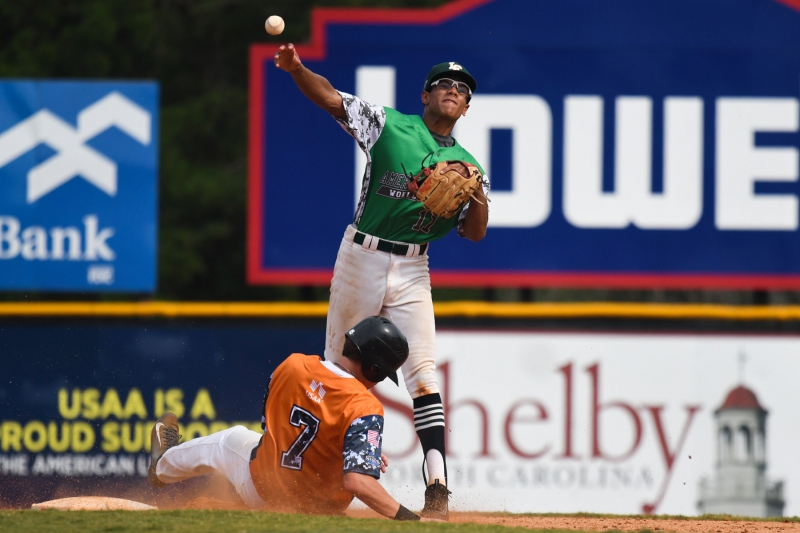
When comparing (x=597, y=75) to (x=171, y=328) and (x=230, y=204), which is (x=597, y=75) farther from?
(x=230, y=204)

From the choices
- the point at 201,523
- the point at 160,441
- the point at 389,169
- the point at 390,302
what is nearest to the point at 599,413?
the point at 390,302

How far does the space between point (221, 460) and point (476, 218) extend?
1601mm

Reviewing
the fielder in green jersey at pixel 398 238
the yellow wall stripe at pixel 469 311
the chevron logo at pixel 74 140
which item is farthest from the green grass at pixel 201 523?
the chevron logo at pixel 74 140

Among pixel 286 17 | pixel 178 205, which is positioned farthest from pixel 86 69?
pixel 286 17

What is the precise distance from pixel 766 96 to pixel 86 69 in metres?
11.0

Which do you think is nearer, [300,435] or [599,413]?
[300,435]

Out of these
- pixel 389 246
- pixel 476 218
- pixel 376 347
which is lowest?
pixel 376 347

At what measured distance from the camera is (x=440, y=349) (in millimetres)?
7898

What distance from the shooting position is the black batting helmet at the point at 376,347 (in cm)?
462

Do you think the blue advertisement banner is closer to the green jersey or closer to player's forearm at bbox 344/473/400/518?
the green jersey

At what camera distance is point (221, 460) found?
5008mm

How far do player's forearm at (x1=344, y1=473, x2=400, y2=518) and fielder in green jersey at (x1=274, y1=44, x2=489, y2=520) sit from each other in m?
0.83

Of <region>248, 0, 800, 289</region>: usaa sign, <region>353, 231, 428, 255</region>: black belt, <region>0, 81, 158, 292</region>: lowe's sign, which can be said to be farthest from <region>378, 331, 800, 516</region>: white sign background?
<region>353, 231, 428, 255</region>: black belt

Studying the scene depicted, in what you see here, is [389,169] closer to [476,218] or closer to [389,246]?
[389,246]
